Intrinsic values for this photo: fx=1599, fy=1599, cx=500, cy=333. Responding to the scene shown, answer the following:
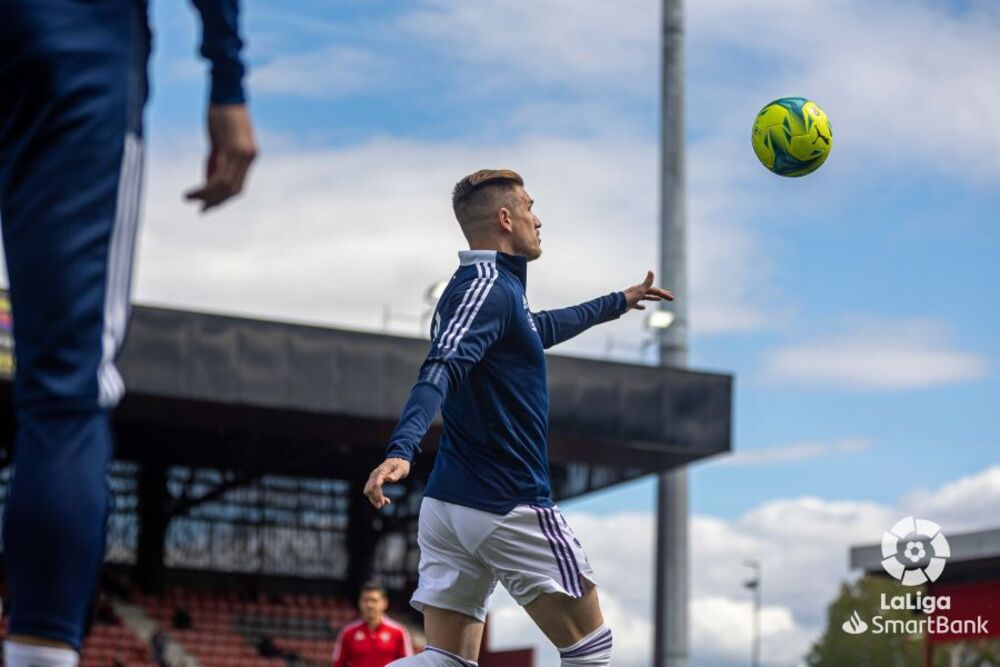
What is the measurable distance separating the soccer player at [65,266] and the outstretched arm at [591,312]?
3.43 metres

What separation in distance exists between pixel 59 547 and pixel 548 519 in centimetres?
287

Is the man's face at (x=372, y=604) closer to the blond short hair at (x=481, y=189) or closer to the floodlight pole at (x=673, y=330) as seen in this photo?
the floodlight pole at (x=673, y=330)

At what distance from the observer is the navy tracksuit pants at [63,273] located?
2500 millimetres

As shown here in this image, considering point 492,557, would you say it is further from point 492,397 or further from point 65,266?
point 65,266

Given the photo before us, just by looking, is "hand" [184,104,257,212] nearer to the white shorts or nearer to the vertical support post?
the white shorts

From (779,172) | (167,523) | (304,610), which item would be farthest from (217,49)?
(167,523)

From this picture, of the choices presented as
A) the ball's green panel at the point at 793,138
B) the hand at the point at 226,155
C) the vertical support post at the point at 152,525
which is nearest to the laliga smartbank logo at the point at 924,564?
the ball's green panel at the point at 793,138

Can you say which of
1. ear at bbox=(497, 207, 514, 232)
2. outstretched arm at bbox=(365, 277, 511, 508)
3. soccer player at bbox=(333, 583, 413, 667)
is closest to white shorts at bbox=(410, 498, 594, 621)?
outstretched arm at bbox=(365, 277, 511, 508)

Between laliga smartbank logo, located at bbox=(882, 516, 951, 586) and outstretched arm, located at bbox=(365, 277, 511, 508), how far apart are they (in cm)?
1184

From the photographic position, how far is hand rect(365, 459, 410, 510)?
4.25 metres

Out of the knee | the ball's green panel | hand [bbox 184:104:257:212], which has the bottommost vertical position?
the knee

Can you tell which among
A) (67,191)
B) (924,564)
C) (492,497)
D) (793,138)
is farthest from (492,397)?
(924,564)

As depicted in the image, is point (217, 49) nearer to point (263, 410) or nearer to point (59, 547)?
point (59, 547)

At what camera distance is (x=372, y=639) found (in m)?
15.5
